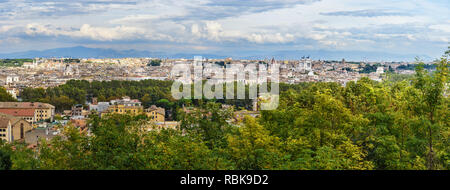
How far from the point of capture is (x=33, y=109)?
91.3 ft

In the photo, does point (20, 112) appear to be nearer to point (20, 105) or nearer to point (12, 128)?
point (20, 105)

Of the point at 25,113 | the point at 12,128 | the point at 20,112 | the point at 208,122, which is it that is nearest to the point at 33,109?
the point at 25,113

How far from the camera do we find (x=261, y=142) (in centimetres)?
516

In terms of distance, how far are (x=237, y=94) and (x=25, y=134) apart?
1816 cm

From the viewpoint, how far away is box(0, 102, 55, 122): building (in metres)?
27.1

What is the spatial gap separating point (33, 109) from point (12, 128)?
330 inches

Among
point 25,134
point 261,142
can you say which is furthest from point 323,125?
point 25,134

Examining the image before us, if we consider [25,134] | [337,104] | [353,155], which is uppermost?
[337,104]

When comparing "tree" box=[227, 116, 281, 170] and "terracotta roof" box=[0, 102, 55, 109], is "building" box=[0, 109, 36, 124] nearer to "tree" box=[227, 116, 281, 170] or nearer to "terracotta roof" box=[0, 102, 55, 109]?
"terracotta roof" box=[0, 102, 55, 109]

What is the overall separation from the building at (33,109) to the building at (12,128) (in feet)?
22.5

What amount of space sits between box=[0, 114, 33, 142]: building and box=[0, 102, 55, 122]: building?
6.85m

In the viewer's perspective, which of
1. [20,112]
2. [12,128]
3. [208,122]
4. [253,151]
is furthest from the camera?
[20,112]

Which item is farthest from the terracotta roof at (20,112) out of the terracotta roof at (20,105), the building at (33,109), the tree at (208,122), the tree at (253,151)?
the tree at (253,151)
